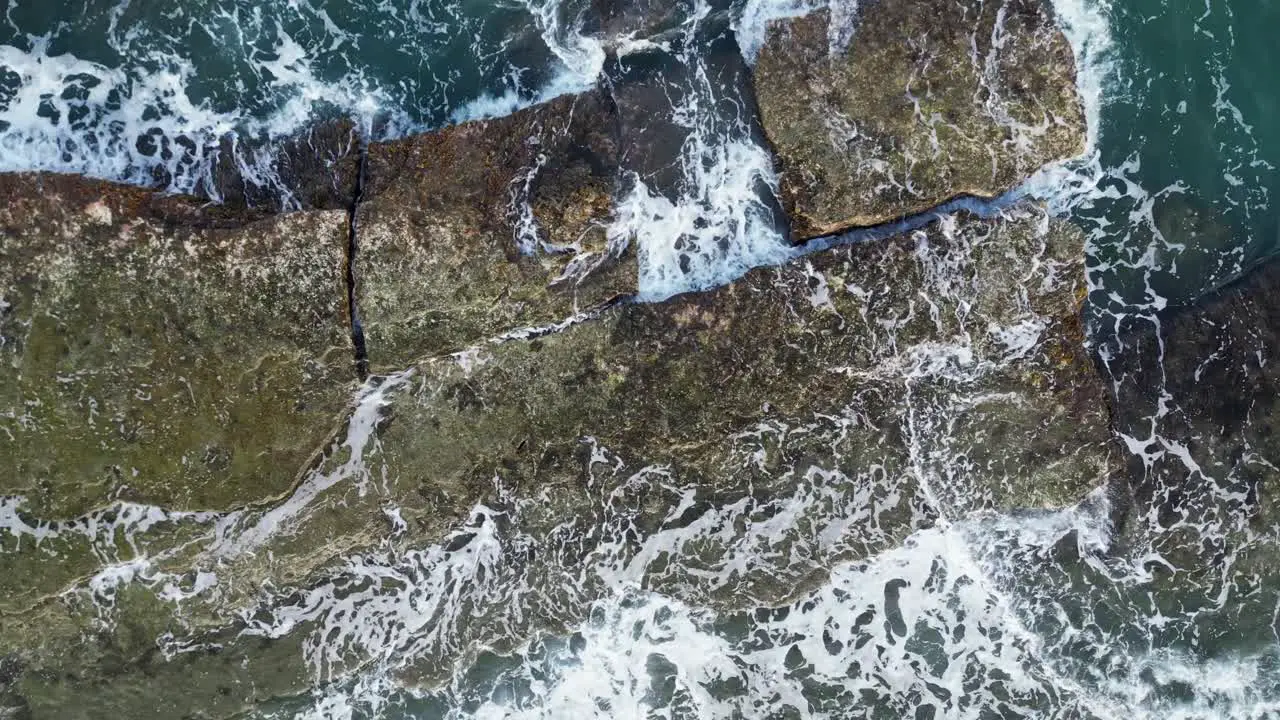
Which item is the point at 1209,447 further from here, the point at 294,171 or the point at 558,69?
the point at 294,171

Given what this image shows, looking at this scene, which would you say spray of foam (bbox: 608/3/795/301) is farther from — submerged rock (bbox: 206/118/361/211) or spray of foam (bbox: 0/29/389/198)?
spray of foam (bbox: 0/29/389/198)

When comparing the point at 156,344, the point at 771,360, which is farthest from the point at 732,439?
the point at 156,344

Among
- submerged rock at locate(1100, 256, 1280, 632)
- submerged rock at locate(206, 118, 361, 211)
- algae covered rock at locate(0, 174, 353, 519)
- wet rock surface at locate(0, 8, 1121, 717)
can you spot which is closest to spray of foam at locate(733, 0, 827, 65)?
wet rock surface at locate(0, 8, 1121, 717)

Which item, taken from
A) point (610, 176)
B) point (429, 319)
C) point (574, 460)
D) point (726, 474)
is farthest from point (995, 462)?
point (429, 319)

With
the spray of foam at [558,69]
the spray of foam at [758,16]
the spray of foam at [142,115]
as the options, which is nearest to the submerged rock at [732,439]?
the spray of foam at [758,16]

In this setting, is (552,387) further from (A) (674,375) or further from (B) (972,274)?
(B) (972,274)
